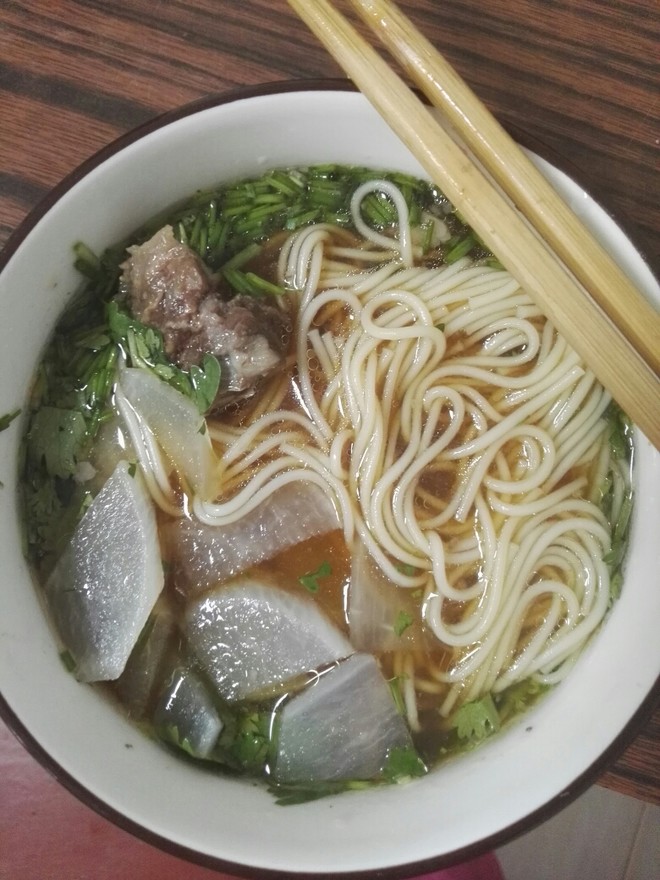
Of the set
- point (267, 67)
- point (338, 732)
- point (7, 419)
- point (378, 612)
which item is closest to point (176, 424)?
point (7, 419)

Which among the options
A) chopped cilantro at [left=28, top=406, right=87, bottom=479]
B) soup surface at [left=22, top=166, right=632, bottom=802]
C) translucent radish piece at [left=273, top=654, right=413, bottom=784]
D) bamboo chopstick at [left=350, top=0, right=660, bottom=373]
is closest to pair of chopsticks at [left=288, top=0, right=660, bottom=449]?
bamboo chopstick at [left=350, top=0, right=660, bottom=373]

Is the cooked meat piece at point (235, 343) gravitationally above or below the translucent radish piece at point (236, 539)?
above

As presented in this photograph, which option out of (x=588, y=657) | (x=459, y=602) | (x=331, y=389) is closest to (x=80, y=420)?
(x=331, y=389)

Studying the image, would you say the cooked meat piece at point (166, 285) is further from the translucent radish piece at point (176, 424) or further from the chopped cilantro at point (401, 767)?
the chopped cilantro at point (401, 767)

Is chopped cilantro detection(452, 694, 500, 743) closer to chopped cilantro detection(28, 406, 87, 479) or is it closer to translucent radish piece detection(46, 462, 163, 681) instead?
translucent radish piece detection(46, 462, 163, 681)

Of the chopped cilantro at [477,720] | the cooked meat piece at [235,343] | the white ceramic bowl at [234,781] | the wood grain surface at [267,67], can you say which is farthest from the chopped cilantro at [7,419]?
the chopped cilantro at [477,720]

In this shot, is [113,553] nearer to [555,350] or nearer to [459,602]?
[459,602]

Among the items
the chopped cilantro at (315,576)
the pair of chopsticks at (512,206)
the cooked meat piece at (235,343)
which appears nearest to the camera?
the pair of chopsticks at (512,206)

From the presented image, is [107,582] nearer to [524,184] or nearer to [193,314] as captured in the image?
[193,314]
